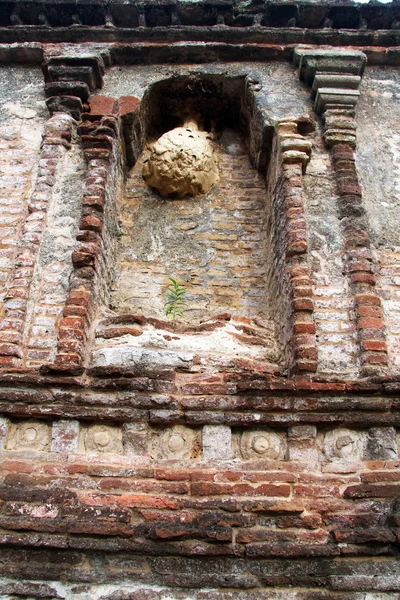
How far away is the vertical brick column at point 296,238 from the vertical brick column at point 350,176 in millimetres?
303

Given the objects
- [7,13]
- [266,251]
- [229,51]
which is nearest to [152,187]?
[266,251]

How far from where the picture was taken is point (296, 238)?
3.87 meters

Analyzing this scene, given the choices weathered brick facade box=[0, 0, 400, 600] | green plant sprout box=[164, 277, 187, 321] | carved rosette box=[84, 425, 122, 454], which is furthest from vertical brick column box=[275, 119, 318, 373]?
carved rosette box=[84, 425, 122, 454]

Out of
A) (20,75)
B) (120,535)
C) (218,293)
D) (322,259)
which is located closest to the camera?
(120,535)

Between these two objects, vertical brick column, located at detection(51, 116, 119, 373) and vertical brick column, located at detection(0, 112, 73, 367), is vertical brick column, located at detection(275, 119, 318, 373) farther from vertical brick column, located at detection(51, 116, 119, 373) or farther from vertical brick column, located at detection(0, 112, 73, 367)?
vertical brick column, located at detection(0, 112, 73, 367)

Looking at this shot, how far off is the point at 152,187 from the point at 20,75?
1.74 metres

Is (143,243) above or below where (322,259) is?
above

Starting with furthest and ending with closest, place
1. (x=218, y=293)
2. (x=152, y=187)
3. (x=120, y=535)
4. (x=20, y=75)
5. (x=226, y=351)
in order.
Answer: (x=20, y=75)
(x=152, y=187)
(x=218, y=293)
(x=226, y=351)
(x=120, y=535)

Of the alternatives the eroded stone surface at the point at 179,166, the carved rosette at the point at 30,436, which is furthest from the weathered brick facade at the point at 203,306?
the eroded stone surface at the point at 179,166

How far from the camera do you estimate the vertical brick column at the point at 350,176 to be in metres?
3.52

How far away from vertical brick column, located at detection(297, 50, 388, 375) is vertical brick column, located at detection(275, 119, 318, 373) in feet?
1.00

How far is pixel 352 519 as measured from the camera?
9.55ft

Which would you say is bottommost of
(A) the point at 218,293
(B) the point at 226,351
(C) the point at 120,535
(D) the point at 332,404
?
(C) the point at 120,535

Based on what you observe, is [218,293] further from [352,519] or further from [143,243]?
[352,519]
